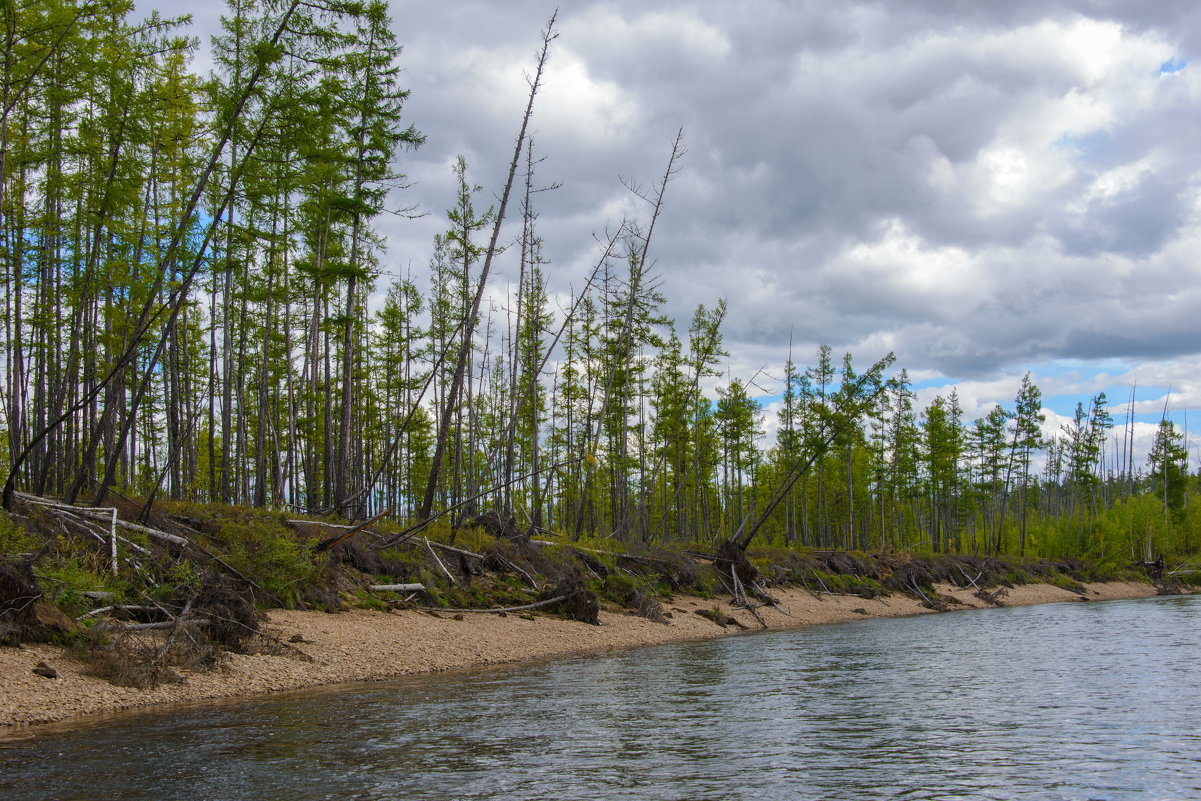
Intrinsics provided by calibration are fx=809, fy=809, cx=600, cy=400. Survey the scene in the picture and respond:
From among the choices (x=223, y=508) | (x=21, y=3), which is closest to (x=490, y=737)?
(x=223, y=508)

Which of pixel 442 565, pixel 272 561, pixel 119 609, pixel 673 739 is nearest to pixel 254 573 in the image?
pixel 272 561

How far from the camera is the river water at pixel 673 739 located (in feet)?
19.7

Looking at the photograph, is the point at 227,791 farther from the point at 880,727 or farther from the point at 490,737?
the point at 880,727

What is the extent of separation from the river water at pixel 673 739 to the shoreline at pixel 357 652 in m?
0.81

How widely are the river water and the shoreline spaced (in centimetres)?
81

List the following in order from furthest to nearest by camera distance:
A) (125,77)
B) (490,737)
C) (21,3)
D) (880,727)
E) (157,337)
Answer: (157,337)
(125,77)
(21,3)
(880,727)
(490,737)

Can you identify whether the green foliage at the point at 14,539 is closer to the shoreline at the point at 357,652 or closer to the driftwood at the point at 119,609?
the driftwood at the point at 119,609

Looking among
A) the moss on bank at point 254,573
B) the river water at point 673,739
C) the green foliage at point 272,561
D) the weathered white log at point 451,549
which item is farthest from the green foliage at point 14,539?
the weathered white log at point 451,549

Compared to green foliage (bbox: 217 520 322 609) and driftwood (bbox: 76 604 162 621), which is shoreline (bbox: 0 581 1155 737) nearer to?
green foliage (bbox: 217 520 322 609)

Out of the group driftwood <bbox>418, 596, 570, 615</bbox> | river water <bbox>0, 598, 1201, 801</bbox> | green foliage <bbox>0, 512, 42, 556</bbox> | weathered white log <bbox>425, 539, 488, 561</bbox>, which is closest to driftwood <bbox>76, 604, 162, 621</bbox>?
green foliage <bbox>0, 512, 42, 556</bbox>

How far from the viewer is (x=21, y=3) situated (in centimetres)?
1302

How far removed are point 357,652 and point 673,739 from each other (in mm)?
7394

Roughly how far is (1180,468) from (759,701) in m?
75.2

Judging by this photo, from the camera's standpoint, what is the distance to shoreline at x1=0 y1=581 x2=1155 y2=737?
29.9 ft
